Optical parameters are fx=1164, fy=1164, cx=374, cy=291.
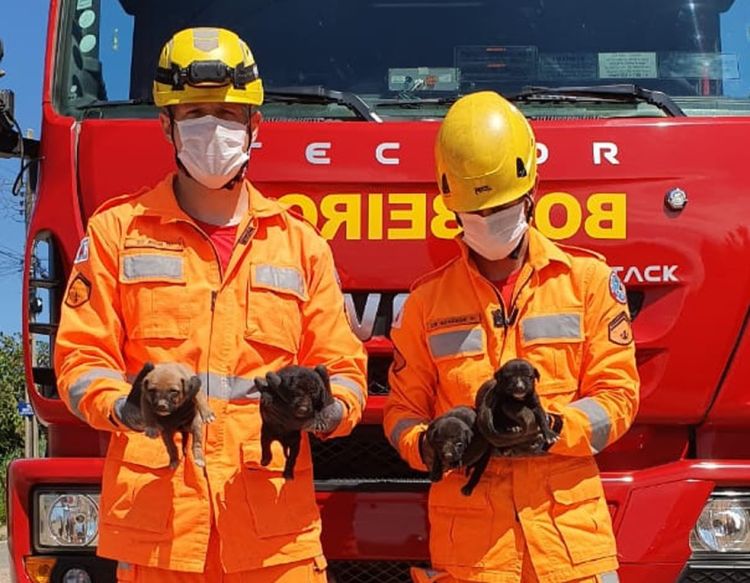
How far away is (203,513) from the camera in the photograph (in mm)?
2576

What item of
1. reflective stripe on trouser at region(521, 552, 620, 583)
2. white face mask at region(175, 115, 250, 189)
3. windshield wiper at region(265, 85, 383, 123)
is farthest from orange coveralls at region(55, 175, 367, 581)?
windshield wiper at region(265, 85, 383, 123)

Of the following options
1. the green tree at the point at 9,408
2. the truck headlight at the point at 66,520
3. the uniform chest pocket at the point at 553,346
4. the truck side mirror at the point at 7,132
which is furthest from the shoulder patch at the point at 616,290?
the green tree at the point at 9,408

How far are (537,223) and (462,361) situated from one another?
649 mm

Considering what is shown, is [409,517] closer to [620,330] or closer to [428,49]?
[620,330]

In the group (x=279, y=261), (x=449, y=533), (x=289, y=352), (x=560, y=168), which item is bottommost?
(x=449, y=533)

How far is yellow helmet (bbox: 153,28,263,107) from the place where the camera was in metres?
2.75

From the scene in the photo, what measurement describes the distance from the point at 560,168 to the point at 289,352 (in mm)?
1008

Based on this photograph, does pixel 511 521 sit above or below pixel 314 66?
below

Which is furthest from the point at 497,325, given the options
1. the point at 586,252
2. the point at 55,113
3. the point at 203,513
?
the point at 55,113

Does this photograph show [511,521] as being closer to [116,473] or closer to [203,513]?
[203,513]

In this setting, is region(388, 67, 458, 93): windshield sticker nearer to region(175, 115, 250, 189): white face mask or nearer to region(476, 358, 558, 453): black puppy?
region(175, 115, 250, 189): white face mask

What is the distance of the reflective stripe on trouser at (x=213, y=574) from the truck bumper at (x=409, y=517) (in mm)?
654

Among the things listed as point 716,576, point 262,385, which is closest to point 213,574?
point 262,385

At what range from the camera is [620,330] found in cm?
274
